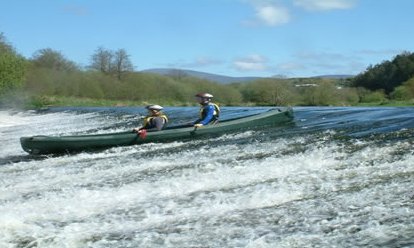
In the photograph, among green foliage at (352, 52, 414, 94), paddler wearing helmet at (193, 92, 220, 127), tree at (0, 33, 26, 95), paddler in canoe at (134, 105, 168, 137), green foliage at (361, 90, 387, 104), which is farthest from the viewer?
green foliage at (352, 52, 414, 94)

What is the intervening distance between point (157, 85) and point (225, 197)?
55.3 metres

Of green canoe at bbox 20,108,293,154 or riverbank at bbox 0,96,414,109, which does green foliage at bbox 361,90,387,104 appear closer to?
riverbank at bbox 0,96,414,109

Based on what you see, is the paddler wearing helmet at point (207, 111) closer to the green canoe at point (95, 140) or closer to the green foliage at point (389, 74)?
the green canoe at point (95, 140)

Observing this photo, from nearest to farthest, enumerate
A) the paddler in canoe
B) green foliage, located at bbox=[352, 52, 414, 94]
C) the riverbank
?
the paddler in canoe, the riverbank, green foliage, located at bbox=[352, 52, 414, 94]

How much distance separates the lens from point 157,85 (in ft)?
200

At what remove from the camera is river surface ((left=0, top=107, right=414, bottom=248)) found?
480cm

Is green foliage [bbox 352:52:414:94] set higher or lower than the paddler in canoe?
higher

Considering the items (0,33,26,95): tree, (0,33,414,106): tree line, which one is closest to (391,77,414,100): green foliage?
(0,33,414,106): tree line

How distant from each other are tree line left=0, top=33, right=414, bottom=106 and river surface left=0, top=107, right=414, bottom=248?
100.0 feet

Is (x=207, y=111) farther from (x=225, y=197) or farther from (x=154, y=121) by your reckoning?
(x=225, y=197)

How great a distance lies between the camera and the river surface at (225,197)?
4801mm

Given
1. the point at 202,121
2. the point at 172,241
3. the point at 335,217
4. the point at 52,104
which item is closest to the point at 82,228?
the point at 172,241

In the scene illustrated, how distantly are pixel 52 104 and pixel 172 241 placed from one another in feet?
157

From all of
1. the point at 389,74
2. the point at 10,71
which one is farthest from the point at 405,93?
the point at 10,71
